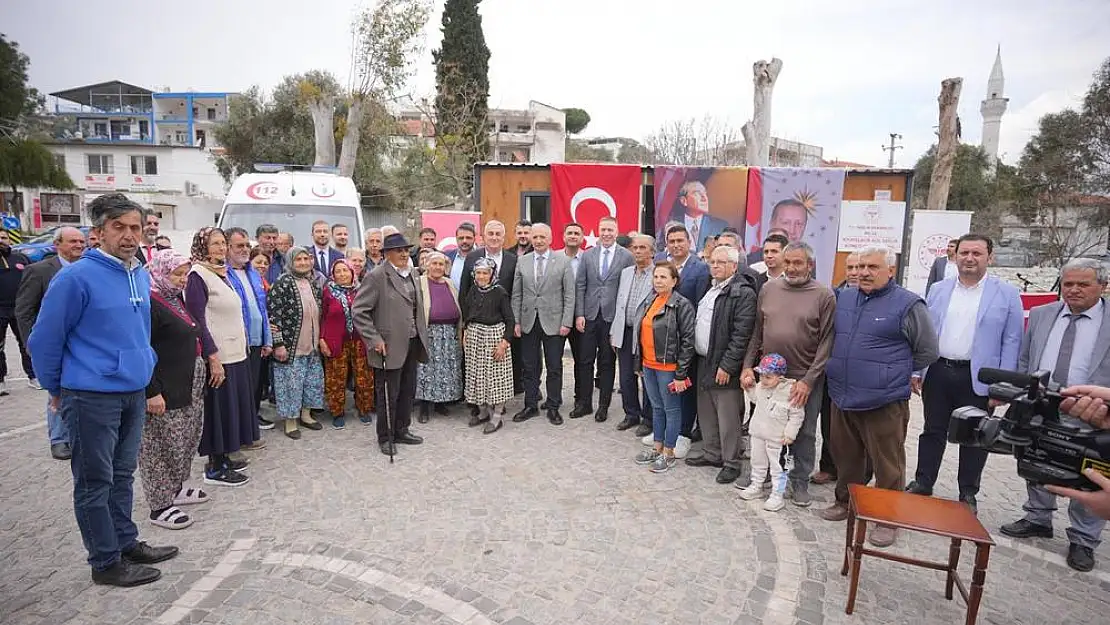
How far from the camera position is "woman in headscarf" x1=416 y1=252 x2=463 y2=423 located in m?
5.95

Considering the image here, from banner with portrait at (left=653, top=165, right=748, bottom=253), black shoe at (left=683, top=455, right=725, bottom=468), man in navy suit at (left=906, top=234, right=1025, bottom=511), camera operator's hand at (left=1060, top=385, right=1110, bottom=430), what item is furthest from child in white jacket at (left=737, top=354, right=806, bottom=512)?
banner with portrait at (left=653, top=165, right=748, bottom=253)

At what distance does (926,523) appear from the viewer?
287 centimetres

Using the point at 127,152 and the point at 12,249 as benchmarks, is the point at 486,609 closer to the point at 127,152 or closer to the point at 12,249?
the point at 12,249

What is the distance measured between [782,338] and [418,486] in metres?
2.95

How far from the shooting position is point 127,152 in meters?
39.2

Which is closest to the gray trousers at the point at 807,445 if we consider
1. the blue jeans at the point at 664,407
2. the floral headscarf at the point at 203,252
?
the blue jeans at the point at 664,407

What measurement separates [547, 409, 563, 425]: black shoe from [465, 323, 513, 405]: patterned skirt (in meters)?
0.52

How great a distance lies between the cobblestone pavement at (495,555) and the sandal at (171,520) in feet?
0.20

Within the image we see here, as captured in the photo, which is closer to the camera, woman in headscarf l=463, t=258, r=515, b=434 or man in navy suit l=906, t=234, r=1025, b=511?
man in navy suit l=906, t=234, r=1025, b=511

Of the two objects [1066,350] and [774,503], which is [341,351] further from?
[1066,350]

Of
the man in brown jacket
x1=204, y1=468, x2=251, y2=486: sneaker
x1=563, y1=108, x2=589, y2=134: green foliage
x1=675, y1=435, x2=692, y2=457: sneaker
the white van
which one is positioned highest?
x1=563, y1=108, x2=589, y2=134: green foliage

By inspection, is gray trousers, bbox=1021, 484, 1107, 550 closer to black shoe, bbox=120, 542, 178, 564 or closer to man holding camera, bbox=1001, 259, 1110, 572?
man holding camera, bbox=1001, 259, 1110, 572

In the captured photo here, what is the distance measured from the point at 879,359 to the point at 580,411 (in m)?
3.34

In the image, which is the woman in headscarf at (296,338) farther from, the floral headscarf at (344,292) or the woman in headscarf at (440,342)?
the woman in headscarf at (440,342)
